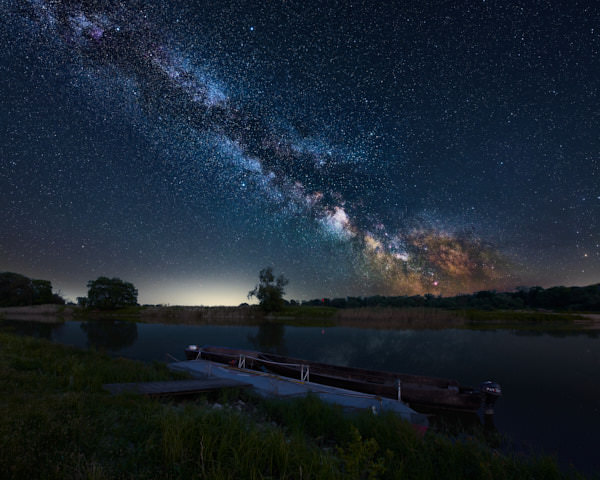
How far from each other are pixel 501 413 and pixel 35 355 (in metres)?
21.4

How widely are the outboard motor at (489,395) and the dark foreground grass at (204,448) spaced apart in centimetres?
714

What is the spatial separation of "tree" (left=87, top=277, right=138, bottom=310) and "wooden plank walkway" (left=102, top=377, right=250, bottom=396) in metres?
92.7

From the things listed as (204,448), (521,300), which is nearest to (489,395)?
(204,448)

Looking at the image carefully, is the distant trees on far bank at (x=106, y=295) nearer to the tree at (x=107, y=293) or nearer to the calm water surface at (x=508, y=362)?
the tree at (x=107, y=293)

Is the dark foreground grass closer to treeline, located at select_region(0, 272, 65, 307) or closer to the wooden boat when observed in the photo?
the wooden boat

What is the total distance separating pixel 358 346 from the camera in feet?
95.8

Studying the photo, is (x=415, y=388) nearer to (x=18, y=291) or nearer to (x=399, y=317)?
(x=399, y=317)

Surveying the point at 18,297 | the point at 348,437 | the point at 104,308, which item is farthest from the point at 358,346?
the point at 18,297

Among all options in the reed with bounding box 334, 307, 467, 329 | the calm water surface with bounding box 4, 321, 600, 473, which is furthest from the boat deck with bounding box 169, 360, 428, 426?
the reed with bounding box 334, 307, 467, 329

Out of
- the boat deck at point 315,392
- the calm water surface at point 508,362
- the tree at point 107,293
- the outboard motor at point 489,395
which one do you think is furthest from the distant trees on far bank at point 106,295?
the outboard motor at point 489,395

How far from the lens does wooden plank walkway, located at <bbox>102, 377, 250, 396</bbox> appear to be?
9309mm

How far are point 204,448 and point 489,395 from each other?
39.6 ft

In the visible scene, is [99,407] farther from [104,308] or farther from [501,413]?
[104,308]

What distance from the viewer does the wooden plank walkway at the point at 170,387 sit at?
9309mm
